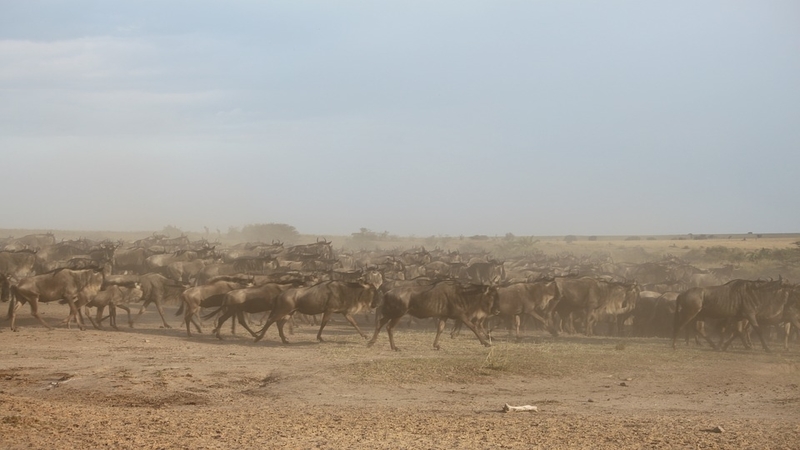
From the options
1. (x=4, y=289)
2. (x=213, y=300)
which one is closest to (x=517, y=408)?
(x=213, y=300)

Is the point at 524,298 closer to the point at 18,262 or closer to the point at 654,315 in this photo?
the point at 654,315

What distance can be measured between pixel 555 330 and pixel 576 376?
317 inches

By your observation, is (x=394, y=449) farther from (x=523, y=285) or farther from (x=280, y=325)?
(x=523, y=285)

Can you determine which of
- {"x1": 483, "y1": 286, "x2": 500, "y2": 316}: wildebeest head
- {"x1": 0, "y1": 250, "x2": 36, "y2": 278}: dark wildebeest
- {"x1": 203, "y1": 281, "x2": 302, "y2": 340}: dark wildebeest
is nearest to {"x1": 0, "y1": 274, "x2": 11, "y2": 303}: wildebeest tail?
{"x1": 203, "y1": 281, "x2": 302, "y2": 340}: dark wildebeest

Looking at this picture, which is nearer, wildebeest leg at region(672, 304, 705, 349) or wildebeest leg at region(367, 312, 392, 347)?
wildebeest leg at region(367, 312, 392, 347)

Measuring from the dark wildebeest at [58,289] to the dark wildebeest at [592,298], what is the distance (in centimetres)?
1227

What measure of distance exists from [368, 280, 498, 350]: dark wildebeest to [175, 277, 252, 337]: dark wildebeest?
438 cm

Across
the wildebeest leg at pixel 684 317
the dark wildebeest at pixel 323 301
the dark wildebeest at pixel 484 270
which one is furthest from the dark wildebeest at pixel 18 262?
the wildebeest leg at pixel 684 317

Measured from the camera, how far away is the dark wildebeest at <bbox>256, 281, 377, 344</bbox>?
19219 millimetres

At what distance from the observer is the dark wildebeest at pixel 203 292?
807 inches

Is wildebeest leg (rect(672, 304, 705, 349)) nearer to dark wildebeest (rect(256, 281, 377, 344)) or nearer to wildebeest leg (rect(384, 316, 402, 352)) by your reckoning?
wildebeest leg (rect(384, 316, 402, 352))

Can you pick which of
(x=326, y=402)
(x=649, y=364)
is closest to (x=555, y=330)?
(x=649, y=364)

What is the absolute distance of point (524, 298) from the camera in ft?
69.6

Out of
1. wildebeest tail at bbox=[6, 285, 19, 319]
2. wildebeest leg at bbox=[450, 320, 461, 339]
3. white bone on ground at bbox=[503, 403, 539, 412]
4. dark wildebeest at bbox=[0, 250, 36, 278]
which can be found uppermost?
dark wildebeest at bbox=[0, 250, 36, 278]
